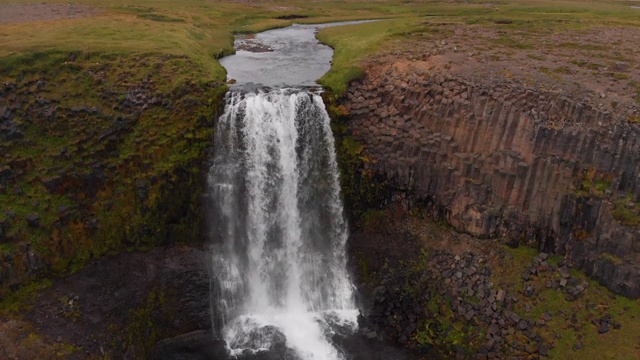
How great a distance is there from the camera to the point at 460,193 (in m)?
29.0

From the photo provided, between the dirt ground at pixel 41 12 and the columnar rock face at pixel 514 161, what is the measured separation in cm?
3119

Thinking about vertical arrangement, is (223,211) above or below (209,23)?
below

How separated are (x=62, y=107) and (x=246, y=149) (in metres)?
10.5

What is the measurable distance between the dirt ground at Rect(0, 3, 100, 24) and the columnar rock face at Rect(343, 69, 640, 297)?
102 feet

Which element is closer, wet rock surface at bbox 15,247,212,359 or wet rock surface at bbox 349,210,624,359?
wet rock surface at bbox 349,210,624,359

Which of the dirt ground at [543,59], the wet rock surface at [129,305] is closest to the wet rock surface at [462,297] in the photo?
the wet rock surface at [129,305]

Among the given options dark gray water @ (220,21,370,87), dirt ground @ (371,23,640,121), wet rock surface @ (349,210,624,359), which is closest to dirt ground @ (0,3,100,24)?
dark gray water @ (220,21,370,87)

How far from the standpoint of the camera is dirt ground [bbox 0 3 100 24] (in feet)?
155

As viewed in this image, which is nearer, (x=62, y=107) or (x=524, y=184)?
(x=524, y=184)

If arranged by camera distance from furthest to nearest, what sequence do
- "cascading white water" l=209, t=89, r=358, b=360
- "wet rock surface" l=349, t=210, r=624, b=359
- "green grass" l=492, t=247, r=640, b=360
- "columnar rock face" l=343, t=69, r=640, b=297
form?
"cascading white water" l=209, t=89, r=358, b=360 → "columnar rock face" l=343, t=69, r=640, b=297 → "wet rock surface" l=349, t=210, r=624, b=359 → "green grass" l=492, t=247, r=640, b=360

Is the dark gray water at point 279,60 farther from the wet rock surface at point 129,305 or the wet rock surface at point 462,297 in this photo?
the wet rock surface at point 129,305

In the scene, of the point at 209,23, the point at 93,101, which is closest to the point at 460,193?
the point at 93,101

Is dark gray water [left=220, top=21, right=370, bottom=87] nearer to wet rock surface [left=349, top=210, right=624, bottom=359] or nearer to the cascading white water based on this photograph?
the cascading white water

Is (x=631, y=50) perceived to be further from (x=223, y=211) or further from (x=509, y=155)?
(x=223, y=211)
